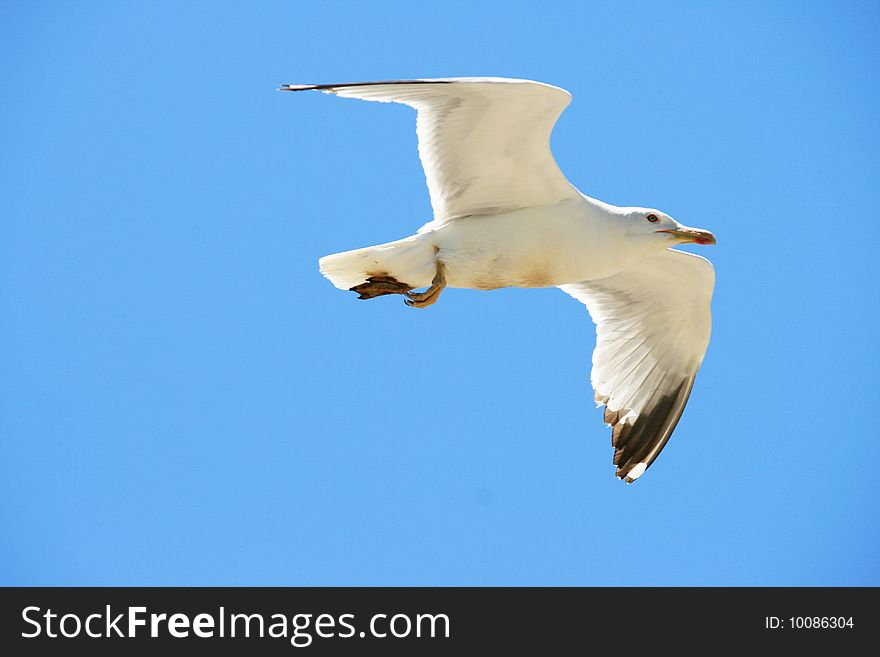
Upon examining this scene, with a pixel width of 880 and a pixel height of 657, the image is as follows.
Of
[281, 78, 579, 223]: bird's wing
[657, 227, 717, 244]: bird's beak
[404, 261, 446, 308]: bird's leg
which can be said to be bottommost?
[404, 261, 446, 308]: bird's leg

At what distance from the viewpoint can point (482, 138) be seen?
29.6ft

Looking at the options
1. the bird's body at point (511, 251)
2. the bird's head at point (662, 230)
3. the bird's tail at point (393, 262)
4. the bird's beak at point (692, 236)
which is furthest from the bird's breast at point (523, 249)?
the bird's beak at point (692, 236)

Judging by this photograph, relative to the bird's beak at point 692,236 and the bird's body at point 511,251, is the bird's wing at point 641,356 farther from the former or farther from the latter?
the bird's body at point 511,251

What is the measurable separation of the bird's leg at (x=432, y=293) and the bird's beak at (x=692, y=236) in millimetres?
1626

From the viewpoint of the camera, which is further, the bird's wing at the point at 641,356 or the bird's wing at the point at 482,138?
the bird's wing at the point at 641,356

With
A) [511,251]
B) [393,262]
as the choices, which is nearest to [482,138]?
[511,251]

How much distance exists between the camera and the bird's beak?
919cm

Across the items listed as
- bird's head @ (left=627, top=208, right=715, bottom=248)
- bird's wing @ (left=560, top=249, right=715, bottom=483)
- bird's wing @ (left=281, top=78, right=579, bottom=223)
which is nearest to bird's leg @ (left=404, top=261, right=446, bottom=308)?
bird's wing @ (left=281, top=78, right=579, bottom=223)

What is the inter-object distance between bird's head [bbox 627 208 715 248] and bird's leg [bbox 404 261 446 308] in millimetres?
1409

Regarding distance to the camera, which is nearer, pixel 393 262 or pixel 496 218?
pixel 393 262

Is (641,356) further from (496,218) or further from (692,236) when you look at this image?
(496,218)

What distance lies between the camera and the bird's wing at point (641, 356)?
1078 centimetres

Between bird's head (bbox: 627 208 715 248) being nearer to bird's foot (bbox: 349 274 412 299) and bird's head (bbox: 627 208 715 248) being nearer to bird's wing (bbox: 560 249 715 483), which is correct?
bird's wing (bbox: 560 249 715 483)

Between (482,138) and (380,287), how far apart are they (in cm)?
131
